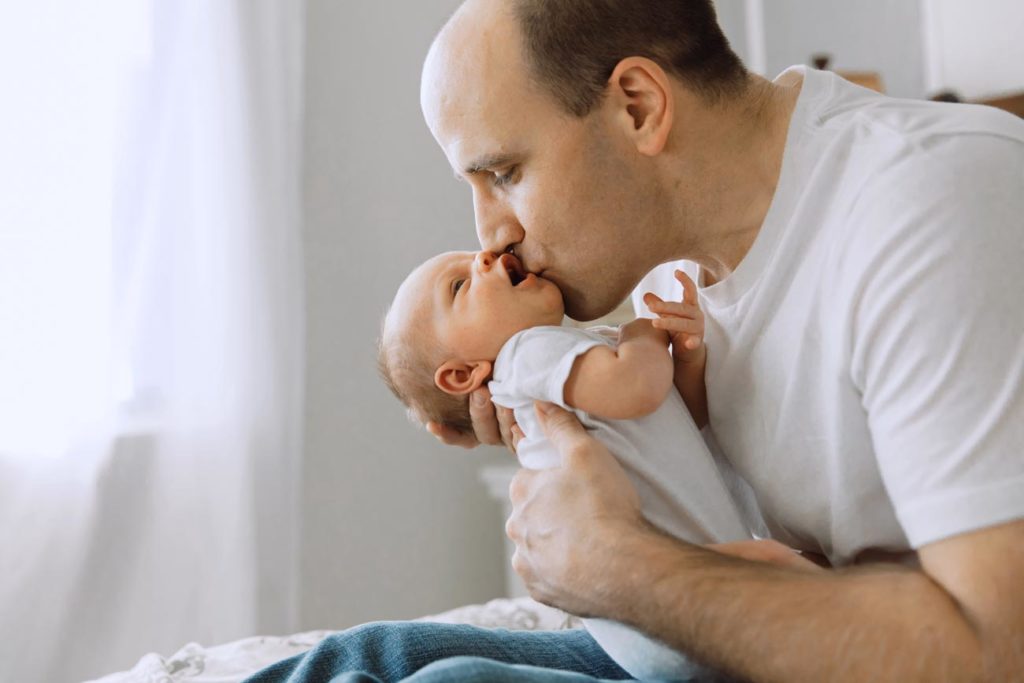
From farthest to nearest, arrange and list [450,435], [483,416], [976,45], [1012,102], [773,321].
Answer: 1. [976,45]
2. [1012,102]
3. [450,435]
4. [483,416]
5. [773,321]

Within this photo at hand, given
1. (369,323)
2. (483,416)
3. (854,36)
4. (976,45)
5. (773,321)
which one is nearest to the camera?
(773,321)

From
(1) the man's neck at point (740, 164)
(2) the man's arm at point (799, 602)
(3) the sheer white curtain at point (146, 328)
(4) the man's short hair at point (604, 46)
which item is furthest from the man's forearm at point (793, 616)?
(3) the sheer white curtain at point (146, 328)

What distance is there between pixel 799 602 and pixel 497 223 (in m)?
0.69

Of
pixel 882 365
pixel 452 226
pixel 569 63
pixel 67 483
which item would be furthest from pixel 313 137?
pixel 882 365

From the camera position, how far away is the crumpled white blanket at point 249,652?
4.97 feet

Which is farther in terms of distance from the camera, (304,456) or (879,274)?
(304,456)

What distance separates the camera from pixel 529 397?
1431mm

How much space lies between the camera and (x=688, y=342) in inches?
56.4

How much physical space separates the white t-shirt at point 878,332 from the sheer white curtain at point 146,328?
1.45 m

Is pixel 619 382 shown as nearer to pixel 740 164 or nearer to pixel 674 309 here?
pixel 674 309

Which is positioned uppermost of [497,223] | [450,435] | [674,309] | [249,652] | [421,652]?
[497,223]

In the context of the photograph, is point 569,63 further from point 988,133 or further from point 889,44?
point 889,44

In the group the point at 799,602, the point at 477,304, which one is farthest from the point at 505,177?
the point at 799,602

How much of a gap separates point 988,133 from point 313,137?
6.97ft
